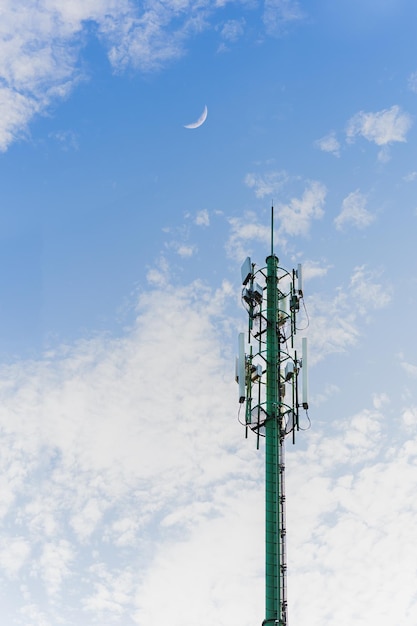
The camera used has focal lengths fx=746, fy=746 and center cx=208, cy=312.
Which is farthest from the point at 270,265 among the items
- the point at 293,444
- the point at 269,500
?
the point at 269,500

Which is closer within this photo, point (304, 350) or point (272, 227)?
point (304, 350)

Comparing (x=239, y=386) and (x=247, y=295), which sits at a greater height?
(x=247, y=295)

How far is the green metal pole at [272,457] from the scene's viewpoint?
31.7 m

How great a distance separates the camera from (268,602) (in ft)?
103

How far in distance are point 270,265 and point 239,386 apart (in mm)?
7774

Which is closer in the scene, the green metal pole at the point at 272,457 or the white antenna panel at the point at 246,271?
the green metal pole at the point at 272,457

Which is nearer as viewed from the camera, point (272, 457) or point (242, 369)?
point (272, 457)

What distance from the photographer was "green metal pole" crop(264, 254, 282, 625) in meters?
31.7

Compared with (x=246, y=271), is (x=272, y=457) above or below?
below

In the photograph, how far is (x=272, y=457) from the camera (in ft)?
114

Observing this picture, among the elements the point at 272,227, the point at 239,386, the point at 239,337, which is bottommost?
the point at 239,386

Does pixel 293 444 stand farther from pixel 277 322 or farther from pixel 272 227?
pixel 272 227

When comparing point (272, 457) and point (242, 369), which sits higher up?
point (242, 369)

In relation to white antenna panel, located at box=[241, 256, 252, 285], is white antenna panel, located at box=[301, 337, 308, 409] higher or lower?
lower
